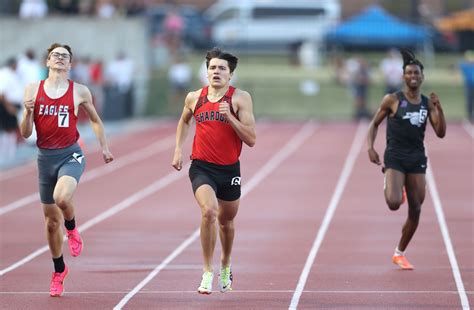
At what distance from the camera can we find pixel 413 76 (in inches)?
478

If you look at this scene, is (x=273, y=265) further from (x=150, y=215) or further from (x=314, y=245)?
(x=150, y=215)

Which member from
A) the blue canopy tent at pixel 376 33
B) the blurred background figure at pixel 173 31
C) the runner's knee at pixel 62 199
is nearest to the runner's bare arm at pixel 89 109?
the runner's knee at pixel 62 199

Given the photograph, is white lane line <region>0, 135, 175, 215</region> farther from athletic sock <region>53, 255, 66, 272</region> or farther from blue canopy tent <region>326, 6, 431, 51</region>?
blue canopy tent <region>326, 6, 431, 51</region>

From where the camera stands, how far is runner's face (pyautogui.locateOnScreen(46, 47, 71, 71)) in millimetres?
10859

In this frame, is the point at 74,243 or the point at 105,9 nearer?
the point at 74,243

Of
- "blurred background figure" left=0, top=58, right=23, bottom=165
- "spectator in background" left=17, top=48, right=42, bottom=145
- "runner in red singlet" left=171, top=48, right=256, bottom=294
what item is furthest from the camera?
"spectator in background" left=17, top=48, right=42, bottom=145

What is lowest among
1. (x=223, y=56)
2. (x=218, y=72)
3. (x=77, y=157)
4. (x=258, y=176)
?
(x=258, y=176)

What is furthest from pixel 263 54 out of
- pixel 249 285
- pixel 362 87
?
pixel 249 285

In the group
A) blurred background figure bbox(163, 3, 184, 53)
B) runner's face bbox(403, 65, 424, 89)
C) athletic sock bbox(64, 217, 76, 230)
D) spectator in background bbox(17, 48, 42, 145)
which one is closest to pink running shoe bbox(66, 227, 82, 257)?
athletic sock bbox(64, 217, 76, 230)

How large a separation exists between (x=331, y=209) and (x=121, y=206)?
3.02 m

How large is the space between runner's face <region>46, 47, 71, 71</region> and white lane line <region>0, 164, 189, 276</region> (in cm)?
253

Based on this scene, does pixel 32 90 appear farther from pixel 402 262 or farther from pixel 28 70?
pixel 28 70

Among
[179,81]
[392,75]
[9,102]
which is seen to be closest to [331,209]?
[9,102]

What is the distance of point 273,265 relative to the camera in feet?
42.2
